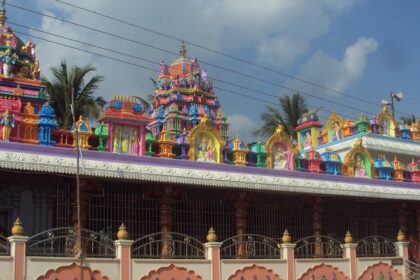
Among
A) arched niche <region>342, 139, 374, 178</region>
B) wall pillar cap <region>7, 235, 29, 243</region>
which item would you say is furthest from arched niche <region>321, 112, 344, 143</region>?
wall pillar cap <region>7, 235, 29, 243</region>

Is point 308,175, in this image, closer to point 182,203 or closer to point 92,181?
point 182,203

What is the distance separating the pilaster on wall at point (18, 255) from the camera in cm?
1248

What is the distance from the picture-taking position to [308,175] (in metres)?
19.8

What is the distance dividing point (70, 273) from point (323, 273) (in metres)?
7.25

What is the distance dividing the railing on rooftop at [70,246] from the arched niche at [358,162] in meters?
9.93

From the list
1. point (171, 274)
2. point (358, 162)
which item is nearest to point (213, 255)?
point (171, 274)

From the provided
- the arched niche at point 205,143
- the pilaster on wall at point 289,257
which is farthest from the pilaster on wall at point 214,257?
the arched niche at point 205,143

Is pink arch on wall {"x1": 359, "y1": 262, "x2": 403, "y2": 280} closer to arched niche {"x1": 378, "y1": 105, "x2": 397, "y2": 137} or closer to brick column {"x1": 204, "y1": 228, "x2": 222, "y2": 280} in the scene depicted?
brick column {"x1": 204, "y1": 228, "x2": 222, "y2": 280}

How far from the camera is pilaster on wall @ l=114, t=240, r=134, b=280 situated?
1395cm

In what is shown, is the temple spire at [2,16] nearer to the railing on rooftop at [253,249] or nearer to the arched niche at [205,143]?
the arched niche at [205,143]

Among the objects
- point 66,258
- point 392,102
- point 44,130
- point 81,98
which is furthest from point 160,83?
point 66,258

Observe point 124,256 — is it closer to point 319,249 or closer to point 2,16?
point 319,249

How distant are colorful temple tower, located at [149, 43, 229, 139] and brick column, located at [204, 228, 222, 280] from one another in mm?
14391

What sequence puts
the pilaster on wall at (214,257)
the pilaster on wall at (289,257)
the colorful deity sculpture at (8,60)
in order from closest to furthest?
the pilaster on wall at (214,257), the pilaster on wall at (289,257), the colorful deity sculpture at (8,60)
